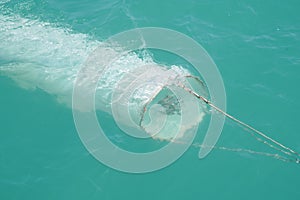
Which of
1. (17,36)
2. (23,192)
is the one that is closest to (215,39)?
(17,36)

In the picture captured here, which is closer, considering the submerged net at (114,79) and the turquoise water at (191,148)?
the turquoise water at (191,148)

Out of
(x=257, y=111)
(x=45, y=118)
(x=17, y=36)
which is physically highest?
(x=17, y=36)

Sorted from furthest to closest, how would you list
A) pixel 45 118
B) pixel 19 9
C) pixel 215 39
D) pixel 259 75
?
1. pixel 19 9
2. pixel 215 39
3. pixel 259 75
4. pixel 45 118

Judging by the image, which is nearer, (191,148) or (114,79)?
(191,148)

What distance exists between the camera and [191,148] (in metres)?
31.1

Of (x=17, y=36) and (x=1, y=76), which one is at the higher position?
(x=17, y=36)

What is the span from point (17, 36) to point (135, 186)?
71.7ft

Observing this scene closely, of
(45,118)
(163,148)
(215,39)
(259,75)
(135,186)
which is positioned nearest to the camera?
(135,186)

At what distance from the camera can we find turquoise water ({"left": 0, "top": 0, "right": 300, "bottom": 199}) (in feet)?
94.7

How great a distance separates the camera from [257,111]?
33.2 meters

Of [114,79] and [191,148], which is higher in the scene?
[114,79]

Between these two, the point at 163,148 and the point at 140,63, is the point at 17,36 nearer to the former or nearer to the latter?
the point at 140,63

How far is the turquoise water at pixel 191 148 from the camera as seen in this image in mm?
28859

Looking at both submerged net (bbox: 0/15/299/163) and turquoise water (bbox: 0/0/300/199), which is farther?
submerged net (bbox: 0/15/299/163)
